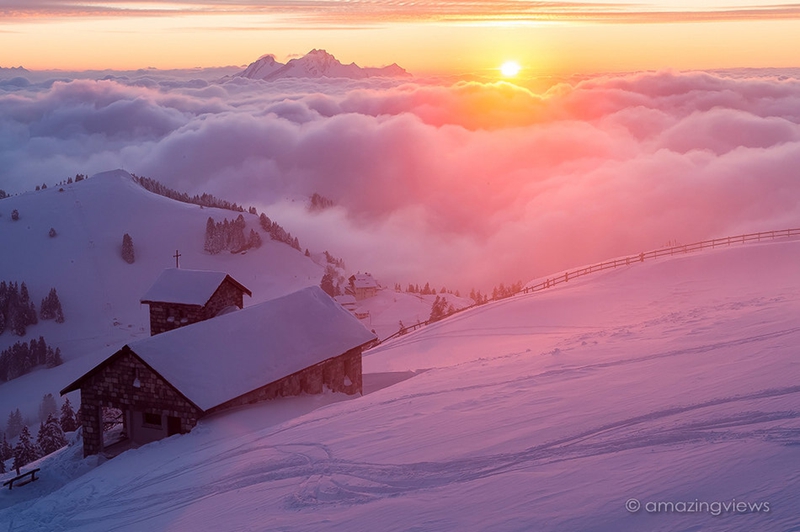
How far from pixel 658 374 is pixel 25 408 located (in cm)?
6679

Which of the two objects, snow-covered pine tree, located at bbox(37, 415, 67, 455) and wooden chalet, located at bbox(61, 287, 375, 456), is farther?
snow-covered pine tree, located at bbox(37, 415, 67, 455)

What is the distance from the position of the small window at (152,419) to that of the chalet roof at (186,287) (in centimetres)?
1059

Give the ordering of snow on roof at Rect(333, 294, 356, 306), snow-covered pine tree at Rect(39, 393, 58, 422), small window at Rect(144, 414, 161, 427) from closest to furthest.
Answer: small window at Rect(144, 414, 161, 427) → snow-covered pine tree at Rect(39, 393, 58, 422) → snow on roof at Rect(333, 294, 356, 306)

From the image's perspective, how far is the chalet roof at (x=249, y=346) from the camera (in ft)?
76.2

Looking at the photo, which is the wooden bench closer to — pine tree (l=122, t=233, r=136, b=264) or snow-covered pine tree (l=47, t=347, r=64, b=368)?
snow-covered pine tree (l=47, t=347, r=64, b=368)

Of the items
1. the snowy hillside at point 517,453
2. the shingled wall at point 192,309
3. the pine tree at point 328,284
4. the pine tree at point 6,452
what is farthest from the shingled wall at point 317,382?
the pine tree at point 328,284

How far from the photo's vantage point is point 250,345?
84.4ft

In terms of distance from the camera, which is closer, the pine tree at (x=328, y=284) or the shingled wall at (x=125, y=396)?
the shingled wall at (x=125, y=396)

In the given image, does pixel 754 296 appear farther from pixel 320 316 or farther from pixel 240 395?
pixel 240 395

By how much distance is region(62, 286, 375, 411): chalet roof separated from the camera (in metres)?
23.2

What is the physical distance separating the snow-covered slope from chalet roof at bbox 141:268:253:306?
46922 millimetres

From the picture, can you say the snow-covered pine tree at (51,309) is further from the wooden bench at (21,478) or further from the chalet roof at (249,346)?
the wooden bench at (21,478)

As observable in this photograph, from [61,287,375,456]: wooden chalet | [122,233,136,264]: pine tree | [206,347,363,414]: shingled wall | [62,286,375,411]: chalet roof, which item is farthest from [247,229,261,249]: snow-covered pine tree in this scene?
[206,347,363,414]: shingled wall

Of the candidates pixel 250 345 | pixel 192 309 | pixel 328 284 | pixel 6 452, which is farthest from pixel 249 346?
pixel 328 284
